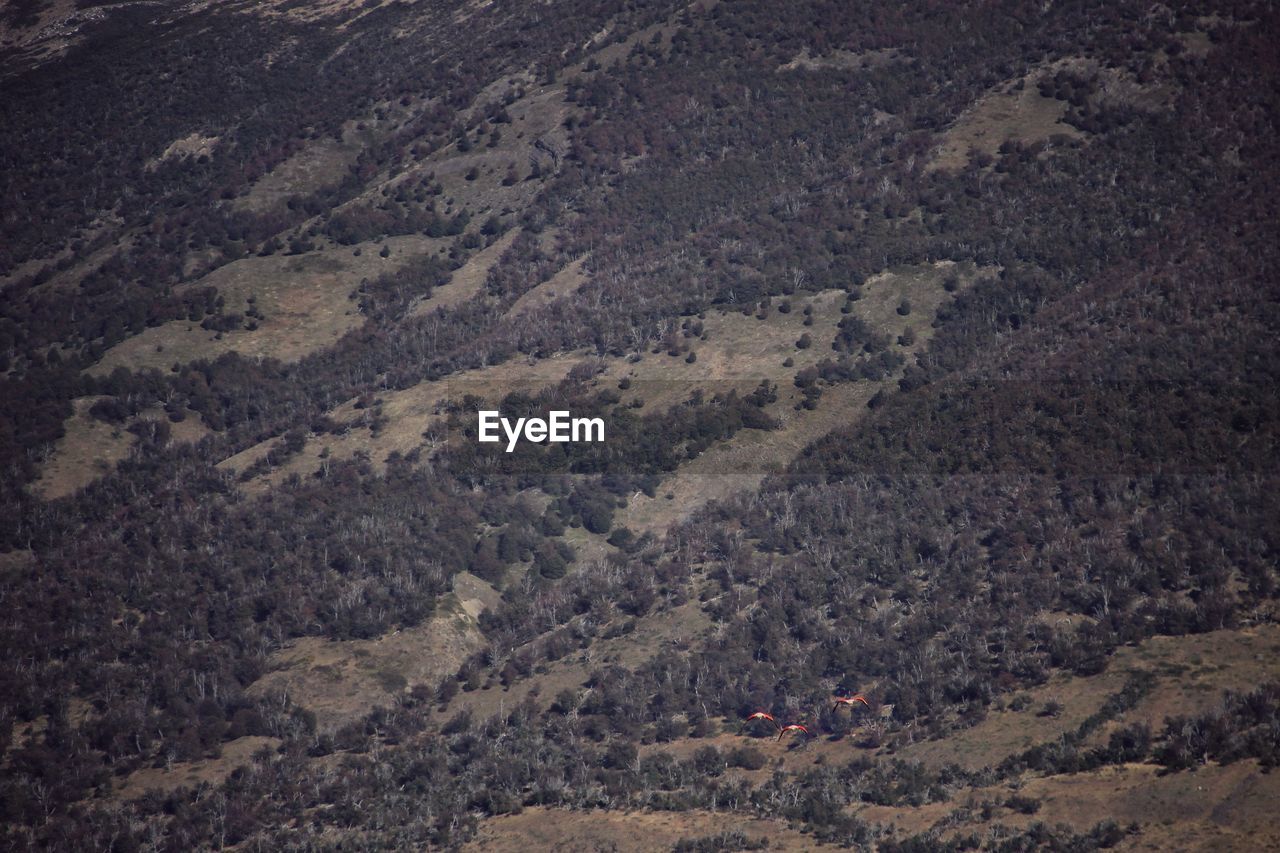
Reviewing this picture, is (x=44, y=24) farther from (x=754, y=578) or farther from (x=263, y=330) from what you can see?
(x=754, y=578)

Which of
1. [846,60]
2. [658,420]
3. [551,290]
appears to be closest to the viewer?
[658,420]

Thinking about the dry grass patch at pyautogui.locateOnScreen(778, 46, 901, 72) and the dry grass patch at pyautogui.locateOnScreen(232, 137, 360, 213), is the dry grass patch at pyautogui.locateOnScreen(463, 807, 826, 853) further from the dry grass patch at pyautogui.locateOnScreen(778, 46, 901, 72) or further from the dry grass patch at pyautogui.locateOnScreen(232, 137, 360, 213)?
the dry grass patch at pyautogui.locateOnScreen(778, 46, 901, 72)

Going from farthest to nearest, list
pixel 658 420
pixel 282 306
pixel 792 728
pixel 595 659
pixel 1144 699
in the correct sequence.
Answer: pixel 282 306 < pixel 658 420 < pixel 595 659 < pixel 792 728 < pixel 1144 699

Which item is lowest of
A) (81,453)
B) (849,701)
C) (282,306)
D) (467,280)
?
(849,701)

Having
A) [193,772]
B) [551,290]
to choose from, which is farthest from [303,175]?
[193,772]

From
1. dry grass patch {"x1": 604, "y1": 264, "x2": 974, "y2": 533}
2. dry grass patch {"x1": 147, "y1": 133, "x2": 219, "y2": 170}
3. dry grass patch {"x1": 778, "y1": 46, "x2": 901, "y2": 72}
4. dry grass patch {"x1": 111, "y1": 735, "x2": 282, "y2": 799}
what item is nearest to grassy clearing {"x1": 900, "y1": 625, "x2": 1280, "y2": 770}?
dry grass patch {"x1": 604, "y1": 264, "x2": 974, "y2": 533}

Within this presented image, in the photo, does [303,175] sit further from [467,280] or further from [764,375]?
[764,375]
